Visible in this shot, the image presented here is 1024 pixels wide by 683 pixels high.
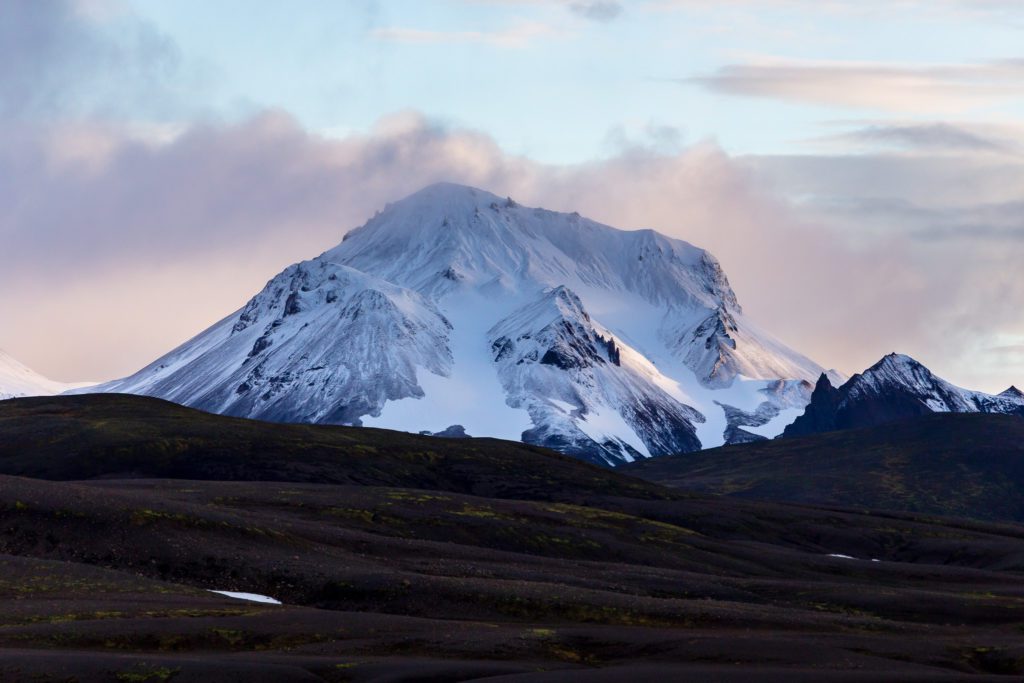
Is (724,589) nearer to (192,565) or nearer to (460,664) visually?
(192,565)

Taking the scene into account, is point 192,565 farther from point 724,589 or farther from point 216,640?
point 724,589

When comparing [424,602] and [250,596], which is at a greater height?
[424,602]

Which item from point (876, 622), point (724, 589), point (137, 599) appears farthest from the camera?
point (724, 589)

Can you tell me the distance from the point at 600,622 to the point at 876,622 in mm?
20343

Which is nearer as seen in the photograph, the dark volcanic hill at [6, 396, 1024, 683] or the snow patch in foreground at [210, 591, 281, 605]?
the dark volcanic hill at [6, 396, 1024, 683]

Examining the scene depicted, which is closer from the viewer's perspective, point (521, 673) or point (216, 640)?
point (521, 673)

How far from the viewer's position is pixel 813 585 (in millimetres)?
142125

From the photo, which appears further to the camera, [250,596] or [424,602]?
[250,596]

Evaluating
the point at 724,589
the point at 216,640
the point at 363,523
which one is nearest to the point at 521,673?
the point at 216,640

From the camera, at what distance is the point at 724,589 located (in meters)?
133

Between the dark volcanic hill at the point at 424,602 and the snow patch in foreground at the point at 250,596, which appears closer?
the dark volcanic hill at the point at 424,602

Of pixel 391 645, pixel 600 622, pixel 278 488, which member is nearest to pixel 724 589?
pixel 600 622

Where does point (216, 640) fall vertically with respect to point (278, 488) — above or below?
below

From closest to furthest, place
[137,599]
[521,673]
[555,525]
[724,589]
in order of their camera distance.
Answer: [521,673] → [137,599] → [724,589] → [555,525]
